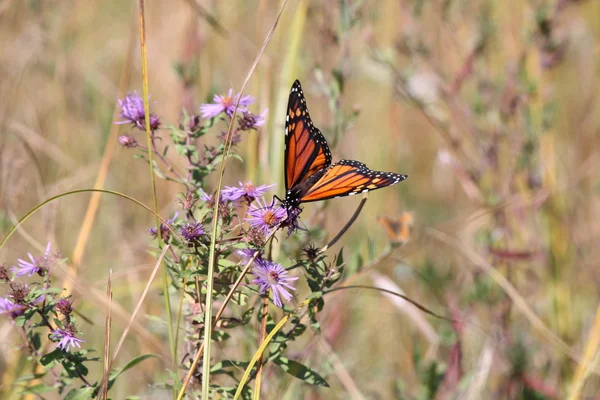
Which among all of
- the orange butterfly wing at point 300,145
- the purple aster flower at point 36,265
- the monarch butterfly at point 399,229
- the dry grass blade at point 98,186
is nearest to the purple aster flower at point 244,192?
the orange butterfly wing at point 300,145

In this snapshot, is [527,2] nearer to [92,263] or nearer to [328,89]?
[328,89]

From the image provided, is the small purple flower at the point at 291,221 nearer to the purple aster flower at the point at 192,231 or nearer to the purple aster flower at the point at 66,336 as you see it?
the purple aster flower at the point at 192,231

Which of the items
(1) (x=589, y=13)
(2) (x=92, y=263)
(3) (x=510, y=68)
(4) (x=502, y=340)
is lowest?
(4) (x=502, y=340)

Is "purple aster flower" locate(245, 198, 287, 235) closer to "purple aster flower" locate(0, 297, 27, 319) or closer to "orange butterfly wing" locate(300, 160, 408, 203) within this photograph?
"orange butterfly wing" locate(300, 160, 408, 203)

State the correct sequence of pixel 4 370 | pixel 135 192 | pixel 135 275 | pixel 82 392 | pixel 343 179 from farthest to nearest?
1. pixel 135 192
2. pixel 135 275
3. pixel 4 370
4. pixel 343 179
5. pixel 82 392

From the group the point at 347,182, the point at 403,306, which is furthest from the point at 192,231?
the point at 403,306

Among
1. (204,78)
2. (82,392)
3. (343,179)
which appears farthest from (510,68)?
(82,392)

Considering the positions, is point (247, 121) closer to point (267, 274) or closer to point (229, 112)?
point (229, 112)

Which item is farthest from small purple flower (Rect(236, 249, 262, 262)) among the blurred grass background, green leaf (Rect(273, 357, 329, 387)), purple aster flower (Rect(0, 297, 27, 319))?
the blurred grass background
